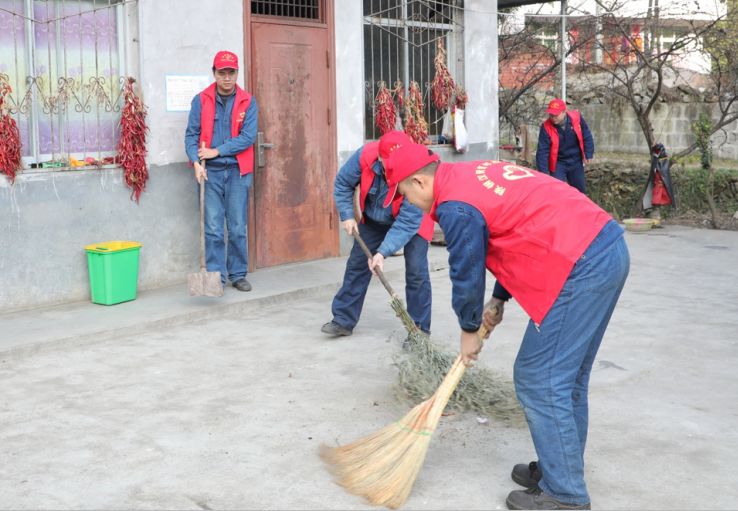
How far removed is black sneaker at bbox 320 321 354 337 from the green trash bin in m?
2.00

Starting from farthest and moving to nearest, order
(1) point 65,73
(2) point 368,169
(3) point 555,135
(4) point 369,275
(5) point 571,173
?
(5) point 571,173, (3) point 555,135, (1) point 65,73, (4) point 369,275, (2) point 368,169

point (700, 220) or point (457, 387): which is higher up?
point (700, 220)

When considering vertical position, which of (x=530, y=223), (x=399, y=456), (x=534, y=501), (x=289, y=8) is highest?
(x=289, y=8)

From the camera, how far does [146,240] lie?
8.87m

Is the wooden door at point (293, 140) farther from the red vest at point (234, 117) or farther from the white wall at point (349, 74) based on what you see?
the red vest at point (234, 117)

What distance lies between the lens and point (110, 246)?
331 inches

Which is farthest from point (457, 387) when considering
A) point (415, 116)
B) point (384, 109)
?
point (415, 116)

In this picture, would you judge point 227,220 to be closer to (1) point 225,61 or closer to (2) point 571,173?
(1) point 225,61

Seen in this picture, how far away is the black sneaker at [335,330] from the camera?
7344 mm

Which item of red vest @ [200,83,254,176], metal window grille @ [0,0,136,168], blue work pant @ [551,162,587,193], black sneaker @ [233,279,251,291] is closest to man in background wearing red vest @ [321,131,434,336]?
black sneaker @ [233,279,251,291]

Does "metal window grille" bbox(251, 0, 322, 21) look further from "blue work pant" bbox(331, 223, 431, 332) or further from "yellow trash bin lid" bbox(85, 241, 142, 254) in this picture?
"blue work pant" bbox(331, 223, 431, 332)

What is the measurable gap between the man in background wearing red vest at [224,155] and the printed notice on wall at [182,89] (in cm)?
40

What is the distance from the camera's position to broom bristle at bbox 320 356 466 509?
427 cm

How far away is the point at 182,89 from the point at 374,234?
3044mm
